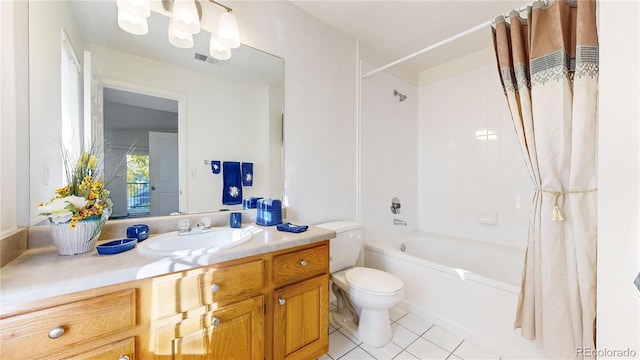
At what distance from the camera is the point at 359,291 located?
5.17ft

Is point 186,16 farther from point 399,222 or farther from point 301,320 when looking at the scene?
point 399,222

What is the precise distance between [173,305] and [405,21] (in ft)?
8.07

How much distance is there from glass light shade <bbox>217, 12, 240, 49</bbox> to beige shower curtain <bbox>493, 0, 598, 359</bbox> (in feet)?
5.24

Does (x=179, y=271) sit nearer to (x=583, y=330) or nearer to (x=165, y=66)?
(x=165, y=66)

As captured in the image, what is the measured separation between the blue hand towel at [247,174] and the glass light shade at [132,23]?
881 millimetres

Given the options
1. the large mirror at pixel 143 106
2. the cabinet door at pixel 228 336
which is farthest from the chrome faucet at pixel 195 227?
the cabinet door at pixel 228 336

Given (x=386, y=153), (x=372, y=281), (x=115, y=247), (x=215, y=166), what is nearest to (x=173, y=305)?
(x=115, y=247)

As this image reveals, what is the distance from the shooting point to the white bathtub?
156 centimetres

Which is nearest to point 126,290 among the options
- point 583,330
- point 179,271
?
point 179,271

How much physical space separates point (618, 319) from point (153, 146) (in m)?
2.08

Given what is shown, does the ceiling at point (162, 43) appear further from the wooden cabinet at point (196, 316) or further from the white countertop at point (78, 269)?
the wooden cabinet at point (196, 316)

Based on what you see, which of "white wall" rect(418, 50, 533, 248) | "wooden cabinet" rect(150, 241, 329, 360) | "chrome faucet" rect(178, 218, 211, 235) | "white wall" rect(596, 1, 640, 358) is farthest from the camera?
"white wall" rect(418, 50, 533, 248)

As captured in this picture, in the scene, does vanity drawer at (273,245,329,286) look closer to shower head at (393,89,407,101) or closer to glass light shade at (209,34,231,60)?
glass light shade at (209,34,231,60)

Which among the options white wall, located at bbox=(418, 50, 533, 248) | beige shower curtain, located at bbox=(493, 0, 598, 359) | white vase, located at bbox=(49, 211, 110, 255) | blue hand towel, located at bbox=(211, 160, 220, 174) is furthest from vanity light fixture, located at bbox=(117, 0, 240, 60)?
white wall, located at bbox=(418, 50, 533, 248)
